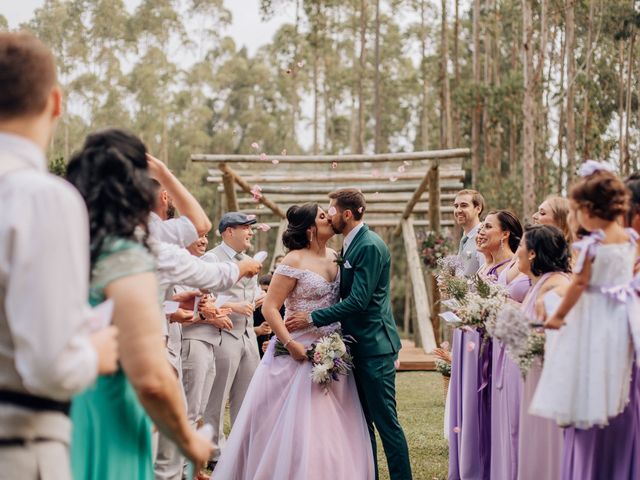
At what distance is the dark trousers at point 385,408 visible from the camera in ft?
22.8

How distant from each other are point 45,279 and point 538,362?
402 centimetres

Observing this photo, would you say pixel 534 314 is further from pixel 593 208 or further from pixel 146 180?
pixel 146 180

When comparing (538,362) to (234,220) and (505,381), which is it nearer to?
(505,381)

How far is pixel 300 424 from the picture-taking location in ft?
22.4

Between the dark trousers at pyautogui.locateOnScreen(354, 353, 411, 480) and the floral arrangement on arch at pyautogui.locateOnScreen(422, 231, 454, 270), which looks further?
the floral arrangement on arch at pyautogui.locateOnScreen(422, 231, 454, 270)

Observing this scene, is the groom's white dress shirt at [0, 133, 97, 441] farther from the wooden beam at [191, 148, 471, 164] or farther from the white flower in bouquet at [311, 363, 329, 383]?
the wooden beam at [191, 148, 471, 164]

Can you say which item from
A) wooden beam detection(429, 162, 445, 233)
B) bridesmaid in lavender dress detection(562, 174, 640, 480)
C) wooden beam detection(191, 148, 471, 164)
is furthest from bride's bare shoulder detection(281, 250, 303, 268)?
wooden beam detection(429, 162, 445, 233)

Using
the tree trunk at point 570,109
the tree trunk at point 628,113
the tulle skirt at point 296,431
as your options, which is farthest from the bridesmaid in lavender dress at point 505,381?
the tree trunk at point 628,113

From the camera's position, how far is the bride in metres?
6.80

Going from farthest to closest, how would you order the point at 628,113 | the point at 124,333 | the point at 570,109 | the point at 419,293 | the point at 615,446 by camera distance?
the point at 628,113, the point at 570,109, the point at 419,293, the point at 615,446, the point at 124,333

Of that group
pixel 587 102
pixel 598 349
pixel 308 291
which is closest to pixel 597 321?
pixel 598 349

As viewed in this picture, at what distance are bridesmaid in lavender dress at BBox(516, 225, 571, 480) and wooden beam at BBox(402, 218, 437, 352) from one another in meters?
12.2

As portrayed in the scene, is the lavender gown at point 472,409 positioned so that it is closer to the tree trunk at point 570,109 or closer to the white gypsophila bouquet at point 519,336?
Answer: the white gypsophila bouquet at point 519,336

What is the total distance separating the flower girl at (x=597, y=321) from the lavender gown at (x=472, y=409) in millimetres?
2302
